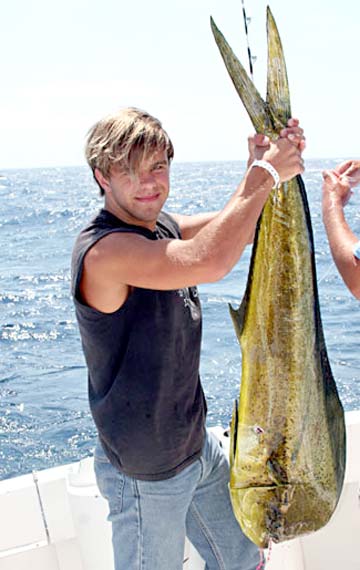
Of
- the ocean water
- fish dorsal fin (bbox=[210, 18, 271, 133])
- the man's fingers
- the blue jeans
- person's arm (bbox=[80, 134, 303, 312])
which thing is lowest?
the ocean water

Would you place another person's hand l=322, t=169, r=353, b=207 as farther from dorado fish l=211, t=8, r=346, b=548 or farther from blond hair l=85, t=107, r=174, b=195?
blond hair l=85, t=107, r=174, b=195

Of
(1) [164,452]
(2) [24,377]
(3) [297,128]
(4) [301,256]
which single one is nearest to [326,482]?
(1) [164,452]

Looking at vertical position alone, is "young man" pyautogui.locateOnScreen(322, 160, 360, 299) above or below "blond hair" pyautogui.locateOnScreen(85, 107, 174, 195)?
below

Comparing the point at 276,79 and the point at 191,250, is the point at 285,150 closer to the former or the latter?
the point at 276,79

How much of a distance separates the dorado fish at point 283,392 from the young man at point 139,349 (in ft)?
0.60

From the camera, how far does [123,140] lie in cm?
192

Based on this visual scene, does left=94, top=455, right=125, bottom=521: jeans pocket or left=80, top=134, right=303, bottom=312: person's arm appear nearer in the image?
left=80, top=134, right=303, bottom=312: person's arm

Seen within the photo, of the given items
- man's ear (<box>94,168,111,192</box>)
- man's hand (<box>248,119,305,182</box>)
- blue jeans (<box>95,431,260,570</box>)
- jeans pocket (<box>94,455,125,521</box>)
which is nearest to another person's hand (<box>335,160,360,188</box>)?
man's hand (<box>248,119,305,182</box>)

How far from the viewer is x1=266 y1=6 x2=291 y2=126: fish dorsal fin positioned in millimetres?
1602

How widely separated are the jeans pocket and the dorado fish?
336 mm

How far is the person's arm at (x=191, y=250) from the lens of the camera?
1696mm

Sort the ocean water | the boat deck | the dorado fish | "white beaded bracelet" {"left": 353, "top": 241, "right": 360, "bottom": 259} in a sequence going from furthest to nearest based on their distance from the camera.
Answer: the ocean water
the boat deck
"white beaded bracelet" {"left": 353, "top": 241, "right": 360, "bottom": 259}
the dorado fish

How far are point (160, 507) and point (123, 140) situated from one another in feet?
3.32

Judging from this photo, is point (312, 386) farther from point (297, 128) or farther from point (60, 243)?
point (60, 243)
